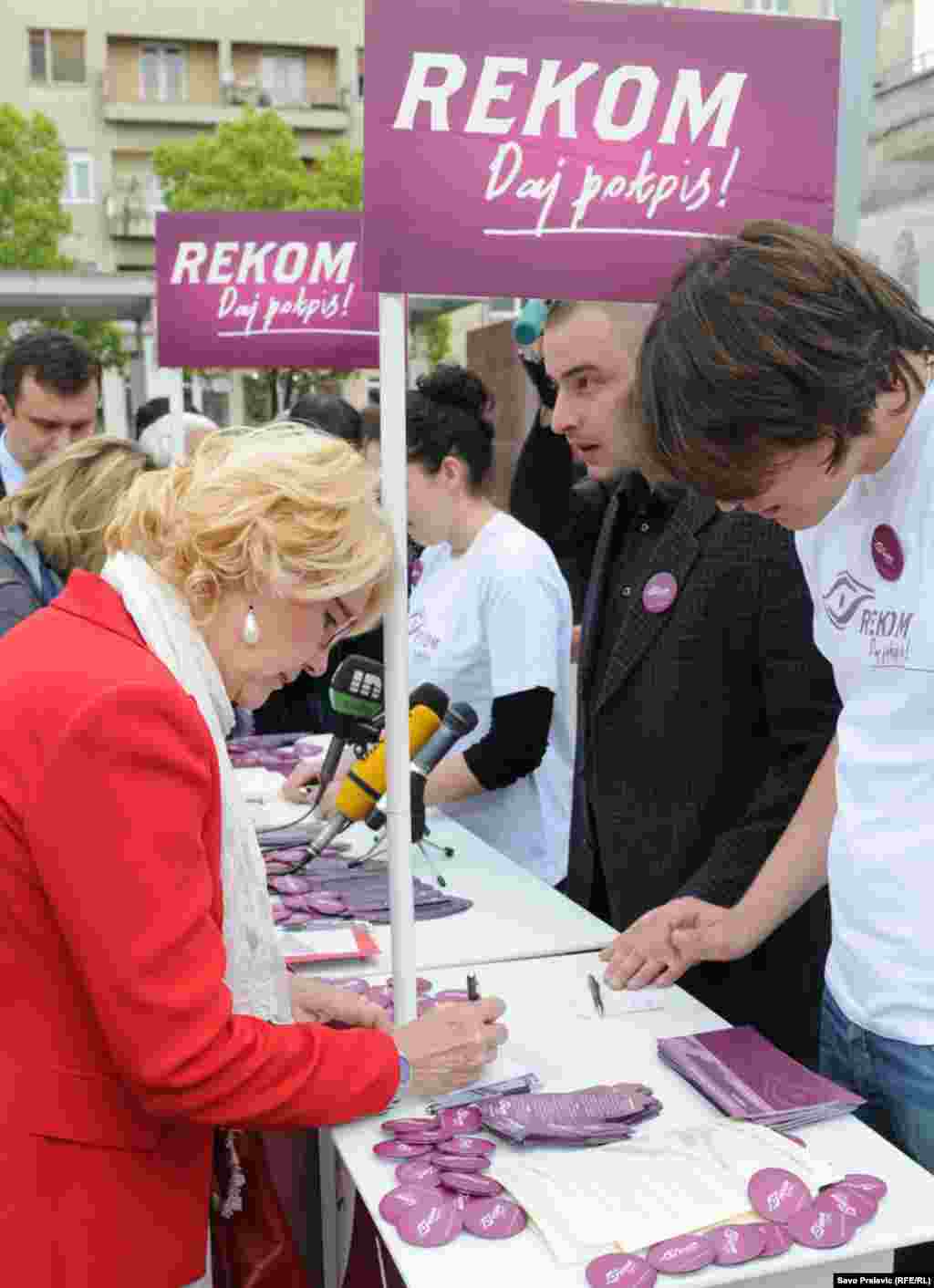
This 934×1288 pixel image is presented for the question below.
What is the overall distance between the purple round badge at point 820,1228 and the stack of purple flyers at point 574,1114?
0.77ft

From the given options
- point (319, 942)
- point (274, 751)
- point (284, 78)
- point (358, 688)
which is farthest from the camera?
point (284, 78)

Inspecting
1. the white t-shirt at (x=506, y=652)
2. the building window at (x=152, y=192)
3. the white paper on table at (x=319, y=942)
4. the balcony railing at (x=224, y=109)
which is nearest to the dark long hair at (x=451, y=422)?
the white t-shirt at (x=506, y=652)

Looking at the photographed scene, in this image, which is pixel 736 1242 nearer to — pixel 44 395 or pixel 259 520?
pixel 259 520

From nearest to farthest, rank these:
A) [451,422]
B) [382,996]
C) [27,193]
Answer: [382,996] → [451,422] → [27,193]

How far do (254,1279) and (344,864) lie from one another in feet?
3.58

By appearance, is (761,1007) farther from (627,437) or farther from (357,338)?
(357,338)

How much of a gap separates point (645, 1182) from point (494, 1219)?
0.57 feet

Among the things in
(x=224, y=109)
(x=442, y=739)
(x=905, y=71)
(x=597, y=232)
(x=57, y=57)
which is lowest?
(x=442, y=739)

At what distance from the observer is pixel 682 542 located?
7.13ft

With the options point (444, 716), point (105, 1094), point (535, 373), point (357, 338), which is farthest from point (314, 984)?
point (357, 338)

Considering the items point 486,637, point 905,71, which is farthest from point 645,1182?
point 905,71

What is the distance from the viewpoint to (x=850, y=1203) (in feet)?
4.56

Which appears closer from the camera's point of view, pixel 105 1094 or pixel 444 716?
pixel 105 1094

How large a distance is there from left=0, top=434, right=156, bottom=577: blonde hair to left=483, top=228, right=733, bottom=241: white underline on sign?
1.35 meters
